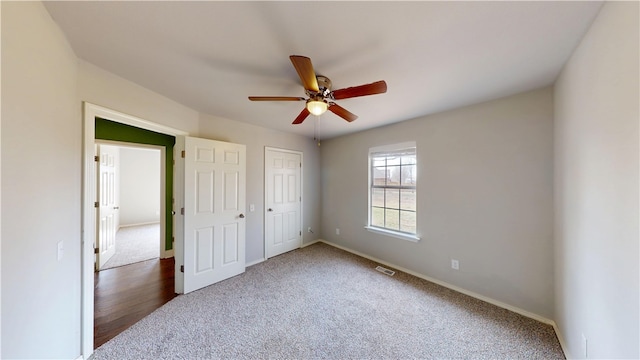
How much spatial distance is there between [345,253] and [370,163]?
1.73 meters

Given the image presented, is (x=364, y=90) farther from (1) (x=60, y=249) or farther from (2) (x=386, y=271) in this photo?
(2) (x=386, y=271)

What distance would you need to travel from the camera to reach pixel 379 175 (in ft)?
11.3

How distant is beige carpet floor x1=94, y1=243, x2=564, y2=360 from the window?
85 cm

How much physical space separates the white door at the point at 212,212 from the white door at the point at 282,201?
0.59 meters

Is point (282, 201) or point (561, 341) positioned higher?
point (282, 201)

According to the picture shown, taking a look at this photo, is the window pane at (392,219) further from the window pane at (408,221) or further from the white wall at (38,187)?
the white wall at (38,187)

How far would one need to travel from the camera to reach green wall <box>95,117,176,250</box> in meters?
2.78

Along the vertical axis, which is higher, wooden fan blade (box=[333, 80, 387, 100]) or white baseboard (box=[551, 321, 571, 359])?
wooden fan blade (box=[333, 80, 387, 100])

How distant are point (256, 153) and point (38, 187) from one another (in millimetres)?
2327

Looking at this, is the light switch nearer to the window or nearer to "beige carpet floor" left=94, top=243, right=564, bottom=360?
"beige carpet floor" left=94, top=243, right=564, bottom=360

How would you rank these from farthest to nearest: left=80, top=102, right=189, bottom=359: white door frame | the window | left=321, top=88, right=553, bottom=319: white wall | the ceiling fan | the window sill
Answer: the window
the window sill
left=321, top=88, right=553, bottom=319: white wall
left=80, top=102, right=189, bottom=359: white door frame
the ceiling fan

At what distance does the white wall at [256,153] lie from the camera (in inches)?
114

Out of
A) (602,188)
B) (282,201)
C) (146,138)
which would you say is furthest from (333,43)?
(146,138)

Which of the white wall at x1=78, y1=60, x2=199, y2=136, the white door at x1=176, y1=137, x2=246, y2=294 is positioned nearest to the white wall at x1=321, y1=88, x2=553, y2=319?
the white door at x1=176, y1=137, x2=246, y2=294
